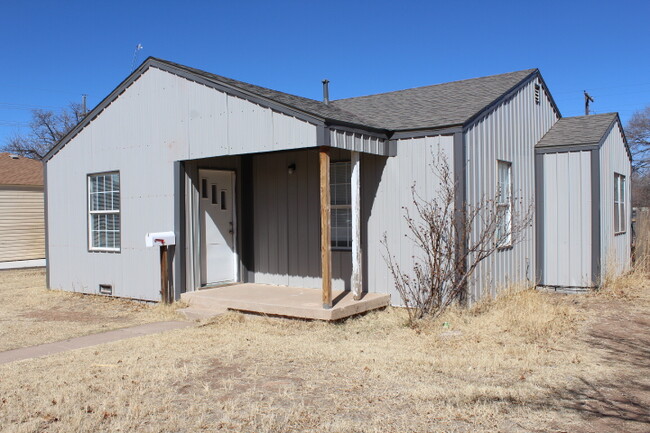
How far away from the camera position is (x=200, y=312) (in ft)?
29.3

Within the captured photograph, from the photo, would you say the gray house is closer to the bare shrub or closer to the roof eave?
the roof eave

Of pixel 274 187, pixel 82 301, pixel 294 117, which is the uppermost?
pixel 294 117

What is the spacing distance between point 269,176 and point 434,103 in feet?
10.5

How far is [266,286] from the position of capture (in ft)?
33.8

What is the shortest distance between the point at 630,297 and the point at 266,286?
620cm

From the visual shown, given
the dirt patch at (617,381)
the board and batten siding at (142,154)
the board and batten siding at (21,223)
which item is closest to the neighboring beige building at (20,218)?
the board and batten siding at (21,223)

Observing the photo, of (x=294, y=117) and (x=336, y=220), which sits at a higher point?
(x=294, y=117)

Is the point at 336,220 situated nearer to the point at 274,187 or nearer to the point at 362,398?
the point at 274,187

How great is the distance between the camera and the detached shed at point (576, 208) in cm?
1048

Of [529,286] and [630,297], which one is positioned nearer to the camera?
[630,297]

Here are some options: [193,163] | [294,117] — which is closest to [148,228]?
[193,163]

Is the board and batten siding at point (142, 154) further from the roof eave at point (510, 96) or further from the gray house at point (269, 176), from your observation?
the roof eave at point (510, 96)

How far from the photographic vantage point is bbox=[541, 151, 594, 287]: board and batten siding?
10562mm

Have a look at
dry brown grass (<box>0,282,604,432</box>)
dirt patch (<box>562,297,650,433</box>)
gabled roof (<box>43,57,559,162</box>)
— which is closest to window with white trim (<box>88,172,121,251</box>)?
gabled roof (<box>43,57,559,162</box>)
